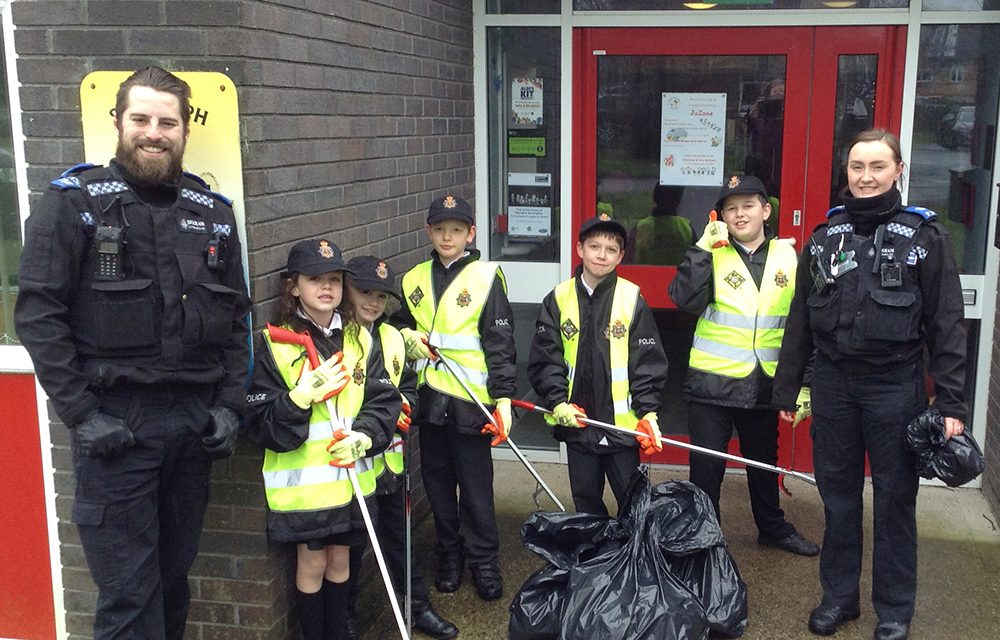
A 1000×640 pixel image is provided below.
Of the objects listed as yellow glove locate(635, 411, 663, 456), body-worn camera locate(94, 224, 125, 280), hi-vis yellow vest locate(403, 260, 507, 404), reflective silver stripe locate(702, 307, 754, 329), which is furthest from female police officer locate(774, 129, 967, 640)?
body-worn camera locate(94, 224, 125, 280)

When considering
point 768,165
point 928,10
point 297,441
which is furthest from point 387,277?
point 928,10

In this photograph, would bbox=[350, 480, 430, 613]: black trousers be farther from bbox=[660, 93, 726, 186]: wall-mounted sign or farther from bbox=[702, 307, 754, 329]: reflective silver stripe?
bbox=[660, 93, 726, 186]: wall-mounted sign

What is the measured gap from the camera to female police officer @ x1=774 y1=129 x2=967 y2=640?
3.63m

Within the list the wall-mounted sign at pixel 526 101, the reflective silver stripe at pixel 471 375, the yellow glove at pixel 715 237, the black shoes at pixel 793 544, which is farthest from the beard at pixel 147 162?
the black shoes at pixel 793 544

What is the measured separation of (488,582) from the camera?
4.36 meters

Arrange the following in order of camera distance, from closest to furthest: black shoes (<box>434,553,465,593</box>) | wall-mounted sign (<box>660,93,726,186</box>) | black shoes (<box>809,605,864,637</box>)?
black shoes (<box>809,605,864,637</box>) → black shoes (<box>434,553,465,593</box>) → wall-mounted sign (<box>660,93,726,186</box>)

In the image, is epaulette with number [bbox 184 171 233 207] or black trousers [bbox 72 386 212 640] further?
epaulette with number [bbox 184 171 233 207]

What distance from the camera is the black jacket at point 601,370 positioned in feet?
13.7

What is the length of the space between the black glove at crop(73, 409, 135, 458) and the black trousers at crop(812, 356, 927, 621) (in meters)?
2.65

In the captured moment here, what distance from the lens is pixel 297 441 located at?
10.8 ft

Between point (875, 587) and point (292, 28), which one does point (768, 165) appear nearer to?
point (875, 587)

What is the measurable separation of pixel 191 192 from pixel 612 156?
10.0 ft

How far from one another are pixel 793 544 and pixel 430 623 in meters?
1.87

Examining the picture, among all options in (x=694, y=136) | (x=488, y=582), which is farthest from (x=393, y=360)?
(x=694, y=136)
